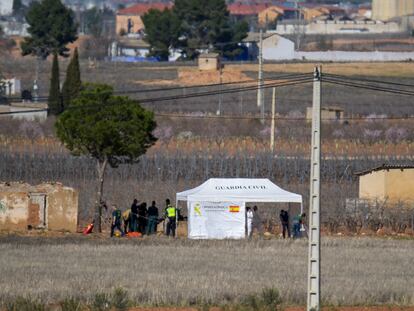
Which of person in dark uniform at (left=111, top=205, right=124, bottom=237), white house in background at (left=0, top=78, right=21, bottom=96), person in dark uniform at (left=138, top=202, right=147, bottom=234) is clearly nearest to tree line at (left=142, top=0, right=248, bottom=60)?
white house in background at (left=0, top=78, right=21, bottom=96)

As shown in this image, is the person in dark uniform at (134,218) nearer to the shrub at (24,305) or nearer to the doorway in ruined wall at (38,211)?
the doorway in ruined wall at (38,211)

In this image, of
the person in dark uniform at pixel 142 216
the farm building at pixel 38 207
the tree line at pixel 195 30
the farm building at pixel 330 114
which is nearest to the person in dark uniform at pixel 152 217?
the person in dark uniform at pixel 142 216

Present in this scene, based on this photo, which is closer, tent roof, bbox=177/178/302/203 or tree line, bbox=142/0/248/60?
tent roof, bbox=177/178/302/203

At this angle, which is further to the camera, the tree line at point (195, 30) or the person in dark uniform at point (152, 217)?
the tree line at point (195, 30)

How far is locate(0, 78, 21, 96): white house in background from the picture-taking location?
3339 inches

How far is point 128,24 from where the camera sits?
7712 inches

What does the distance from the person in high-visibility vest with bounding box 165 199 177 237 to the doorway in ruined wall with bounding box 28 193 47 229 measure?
335 centimetres

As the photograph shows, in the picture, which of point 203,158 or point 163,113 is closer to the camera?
point 203,158

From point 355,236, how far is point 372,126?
31322 millimetres

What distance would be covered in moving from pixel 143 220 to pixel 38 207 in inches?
112

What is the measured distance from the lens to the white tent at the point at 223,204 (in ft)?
131

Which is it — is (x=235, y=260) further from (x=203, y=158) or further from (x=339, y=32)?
(x=339, y=32)

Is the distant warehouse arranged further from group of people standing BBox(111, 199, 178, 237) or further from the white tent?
group of people standing BBox(111, 199, 178, 237)

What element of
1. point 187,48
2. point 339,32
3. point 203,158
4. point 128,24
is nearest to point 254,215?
point 203,158
